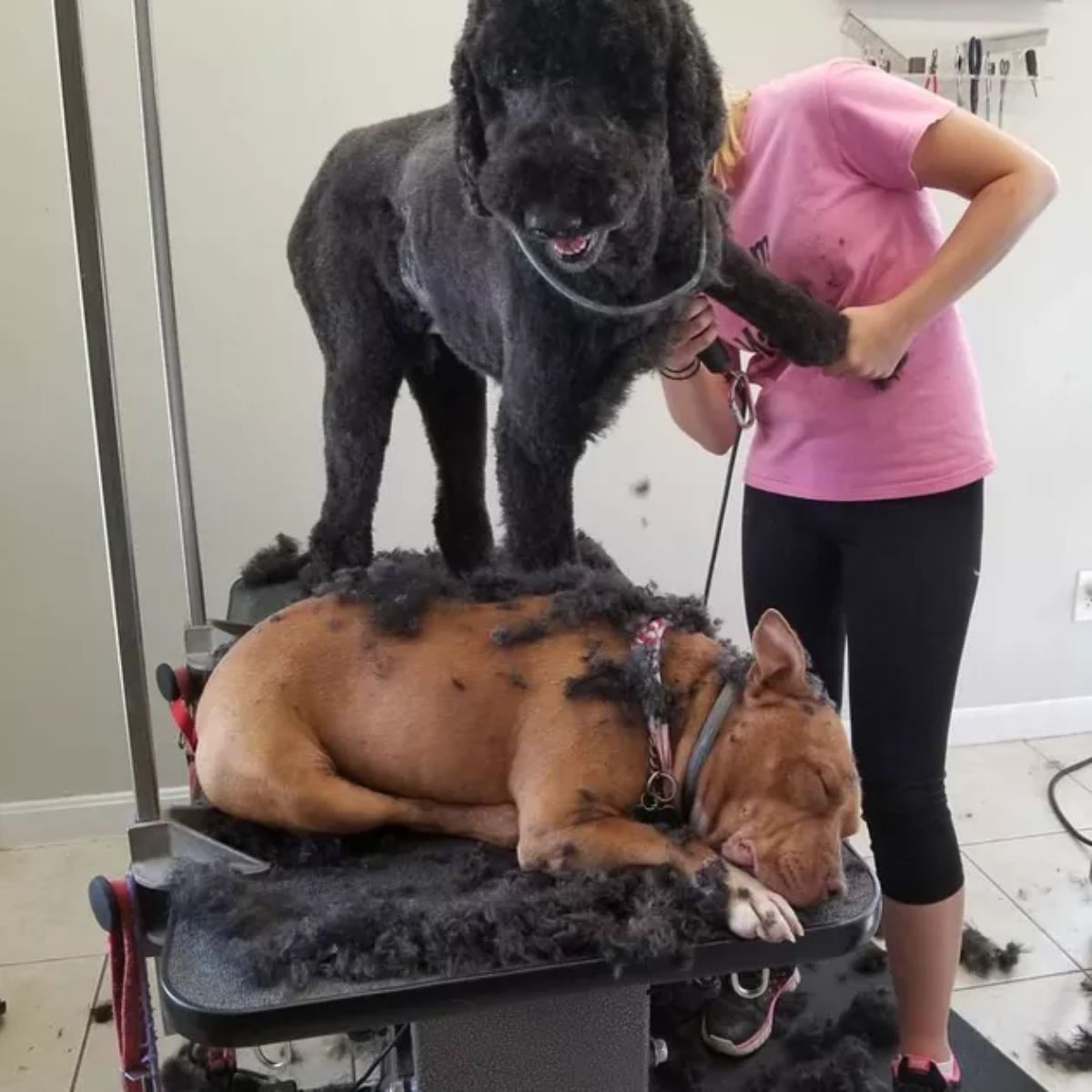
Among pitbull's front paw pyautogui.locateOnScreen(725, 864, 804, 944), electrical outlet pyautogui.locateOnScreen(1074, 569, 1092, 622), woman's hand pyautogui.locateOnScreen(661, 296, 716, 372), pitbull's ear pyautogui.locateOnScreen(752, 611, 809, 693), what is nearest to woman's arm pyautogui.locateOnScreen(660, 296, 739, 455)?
woman's hand pyautogui.locateOnScreen(661, 296, 716, 372)

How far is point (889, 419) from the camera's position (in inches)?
42.5

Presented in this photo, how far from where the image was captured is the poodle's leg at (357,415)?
956mm

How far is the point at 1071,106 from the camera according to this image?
2.03 meters

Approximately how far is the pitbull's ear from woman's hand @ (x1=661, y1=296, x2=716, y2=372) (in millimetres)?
208

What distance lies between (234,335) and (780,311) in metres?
1.17

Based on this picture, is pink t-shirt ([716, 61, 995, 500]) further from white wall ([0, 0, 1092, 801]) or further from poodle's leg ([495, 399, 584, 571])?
white wall ([0, 0, 1092, 801])

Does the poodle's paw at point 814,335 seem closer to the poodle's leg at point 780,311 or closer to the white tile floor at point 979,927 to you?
the poodle's leg at point 780,311

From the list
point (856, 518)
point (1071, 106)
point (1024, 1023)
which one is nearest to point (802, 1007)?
point (1024, 1023)

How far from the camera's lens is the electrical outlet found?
2309mm

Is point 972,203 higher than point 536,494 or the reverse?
higher

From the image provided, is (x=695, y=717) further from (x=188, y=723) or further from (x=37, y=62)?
(x=37, y=62)

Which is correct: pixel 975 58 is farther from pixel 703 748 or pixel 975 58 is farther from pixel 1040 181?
pixel 703 748

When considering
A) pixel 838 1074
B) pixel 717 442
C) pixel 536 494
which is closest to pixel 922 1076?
pixel 838 1074

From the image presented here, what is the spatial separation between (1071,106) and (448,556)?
1.58 m
